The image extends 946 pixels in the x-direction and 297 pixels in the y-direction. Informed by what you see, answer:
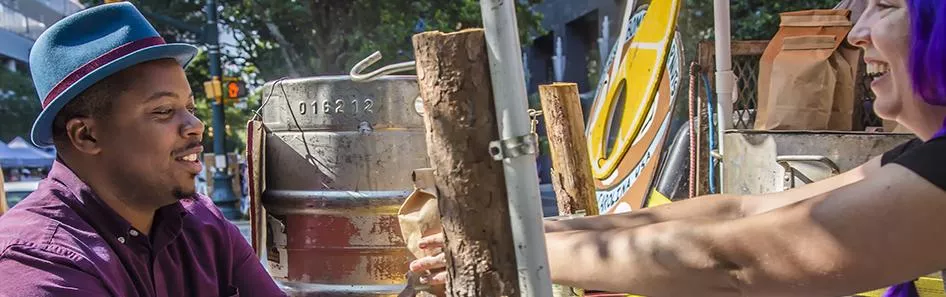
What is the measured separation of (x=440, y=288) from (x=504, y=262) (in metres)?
0.28

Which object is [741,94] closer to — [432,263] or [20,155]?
[432,263]

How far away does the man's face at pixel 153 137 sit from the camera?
1.95 meters

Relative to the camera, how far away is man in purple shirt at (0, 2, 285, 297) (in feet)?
5.92

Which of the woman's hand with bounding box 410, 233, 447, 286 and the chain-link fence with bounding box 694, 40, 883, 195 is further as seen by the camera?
the chain-link fence with bounding box 694, 40, 883, 195

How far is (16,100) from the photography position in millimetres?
25188

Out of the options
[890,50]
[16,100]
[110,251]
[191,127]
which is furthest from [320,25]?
[16,100]

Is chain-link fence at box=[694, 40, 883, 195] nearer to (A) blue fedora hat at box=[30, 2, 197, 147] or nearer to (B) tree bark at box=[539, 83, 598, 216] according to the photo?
(B) tree bark at box=[539, 83, 598, 216]

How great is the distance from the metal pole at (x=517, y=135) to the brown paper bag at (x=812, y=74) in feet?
7.24

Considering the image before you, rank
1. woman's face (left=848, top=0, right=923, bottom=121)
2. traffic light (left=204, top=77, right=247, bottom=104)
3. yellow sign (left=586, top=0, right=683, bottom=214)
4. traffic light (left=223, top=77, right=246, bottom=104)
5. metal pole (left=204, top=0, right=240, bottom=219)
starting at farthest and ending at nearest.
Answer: traffic light (left=223, top=77, right=246, bottom=104) → metal pole (left=204, top=0, right=240, bottom=219) → traffic light (left=204, top=77, right=247, bottom=104) → yellow sign (left=586, top=0, right=683, bottom=214) → woman's face (left=848, top=0, right=923, bottom=121)

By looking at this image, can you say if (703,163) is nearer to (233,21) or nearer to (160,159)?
(160,159)

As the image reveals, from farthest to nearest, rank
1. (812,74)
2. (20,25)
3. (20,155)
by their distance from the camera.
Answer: (20,25) < (20,155) < (812,74)

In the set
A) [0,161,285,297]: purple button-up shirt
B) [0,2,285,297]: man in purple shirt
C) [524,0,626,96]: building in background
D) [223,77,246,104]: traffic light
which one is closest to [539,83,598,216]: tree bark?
[0,161,285,297]: purple button-up shirt

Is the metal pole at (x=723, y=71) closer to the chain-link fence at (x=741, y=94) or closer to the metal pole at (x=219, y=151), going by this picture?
the chain-link fence at (x=741, y=94)

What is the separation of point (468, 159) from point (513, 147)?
0.09m
